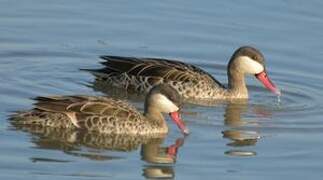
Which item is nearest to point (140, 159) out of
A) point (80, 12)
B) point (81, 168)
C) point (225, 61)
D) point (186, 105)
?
point (81, 168)

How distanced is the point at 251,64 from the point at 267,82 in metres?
0.37

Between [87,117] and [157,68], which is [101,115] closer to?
[87,117]

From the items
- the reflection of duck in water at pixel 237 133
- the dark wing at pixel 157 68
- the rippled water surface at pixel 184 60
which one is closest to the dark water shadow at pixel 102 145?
the rippled water surface at pixel 184 60

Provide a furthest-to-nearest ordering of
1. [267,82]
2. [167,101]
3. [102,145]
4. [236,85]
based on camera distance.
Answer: [236,85] → [267,82] → [167,101] → [102,145]

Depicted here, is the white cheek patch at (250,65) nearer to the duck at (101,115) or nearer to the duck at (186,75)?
the duck at (186,75)

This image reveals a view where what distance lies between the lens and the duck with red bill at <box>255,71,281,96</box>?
1772 cm

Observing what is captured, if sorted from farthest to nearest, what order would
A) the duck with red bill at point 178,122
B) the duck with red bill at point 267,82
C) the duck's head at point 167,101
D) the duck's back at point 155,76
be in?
the duck's back at point 155,76 → the duck with red bill at point 267,82 → the duck with red bill at point 178,122 → the duck's head at point 167,101

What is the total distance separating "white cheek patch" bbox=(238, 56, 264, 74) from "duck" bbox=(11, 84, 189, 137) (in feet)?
9.97

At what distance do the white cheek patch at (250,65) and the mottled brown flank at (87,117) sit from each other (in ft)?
10.4

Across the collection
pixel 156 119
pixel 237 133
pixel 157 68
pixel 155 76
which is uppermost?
pixel 157 68

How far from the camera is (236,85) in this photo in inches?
706

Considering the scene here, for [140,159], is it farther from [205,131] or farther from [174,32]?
[174,32]

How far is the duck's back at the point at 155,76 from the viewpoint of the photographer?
18.0m

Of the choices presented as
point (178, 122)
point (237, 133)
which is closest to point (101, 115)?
point (178, 122)
